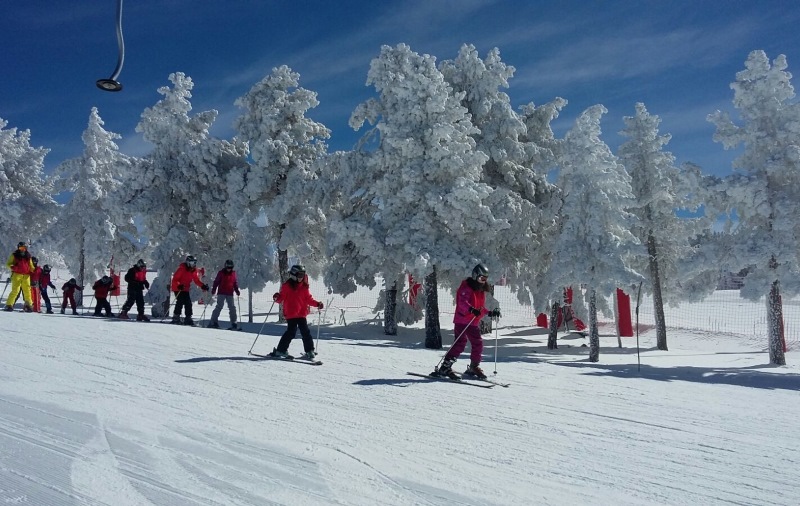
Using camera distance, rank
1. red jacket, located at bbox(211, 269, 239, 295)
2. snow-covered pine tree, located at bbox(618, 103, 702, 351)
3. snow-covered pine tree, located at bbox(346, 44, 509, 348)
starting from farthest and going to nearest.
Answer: snow-covered pine tree, located at bbox(618, 103, 702, 351), snow-covered pine tree, located at bbox(346, 44, 509, 348), red jacket, located at bbox(211, 269, 239, 295)

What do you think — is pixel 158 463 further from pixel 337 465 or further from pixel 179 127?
pixel 179 127

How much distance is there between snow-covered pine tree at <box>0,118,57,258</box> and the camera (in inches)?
1162

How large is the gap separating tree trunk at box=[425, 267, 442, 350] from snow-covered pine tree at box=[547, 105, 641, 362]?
3912mm

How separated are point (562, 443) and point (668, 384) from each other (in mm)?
5317

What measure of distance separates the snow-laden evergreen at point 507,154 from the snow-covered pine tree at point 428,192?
7.05ft

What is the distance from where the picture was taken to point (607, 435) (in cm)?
609

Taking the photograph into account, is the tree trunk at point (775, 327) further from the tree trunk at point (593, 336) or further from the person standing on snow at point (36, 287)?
the person standing on snow at point (36, 287)

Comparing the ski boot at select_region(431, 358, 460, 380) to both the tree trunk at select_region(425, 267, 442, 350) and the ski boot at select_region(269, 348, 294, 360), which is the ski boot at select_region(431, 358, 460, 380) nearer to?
the ski boot at select_region(269, 348, 294, 360)

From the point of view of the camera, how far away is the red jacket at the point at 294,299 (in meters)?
10.4

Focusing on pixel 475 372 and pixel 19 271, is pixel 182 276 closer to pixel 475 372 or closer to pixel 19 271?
pixel 19 271

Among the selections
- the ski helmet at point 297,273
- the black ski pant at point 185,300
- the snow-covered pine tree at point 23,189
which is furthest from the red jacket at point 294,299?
the snow-covered pine tree at point 23,189

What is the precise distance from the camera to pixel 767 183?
15859 mm

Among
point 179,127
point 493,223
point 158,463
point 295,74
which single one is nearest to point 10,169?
point 179,127

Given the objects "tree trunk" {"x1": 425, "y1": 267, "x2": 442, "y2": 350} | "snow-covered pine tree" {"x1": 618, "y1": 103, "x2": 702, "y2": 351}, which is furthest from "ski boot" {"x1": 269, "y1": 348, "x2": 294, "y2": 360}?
"snow-covered pine tree" {"x1": 618, "y1": 103, "x2": 702, "y2": 351}
